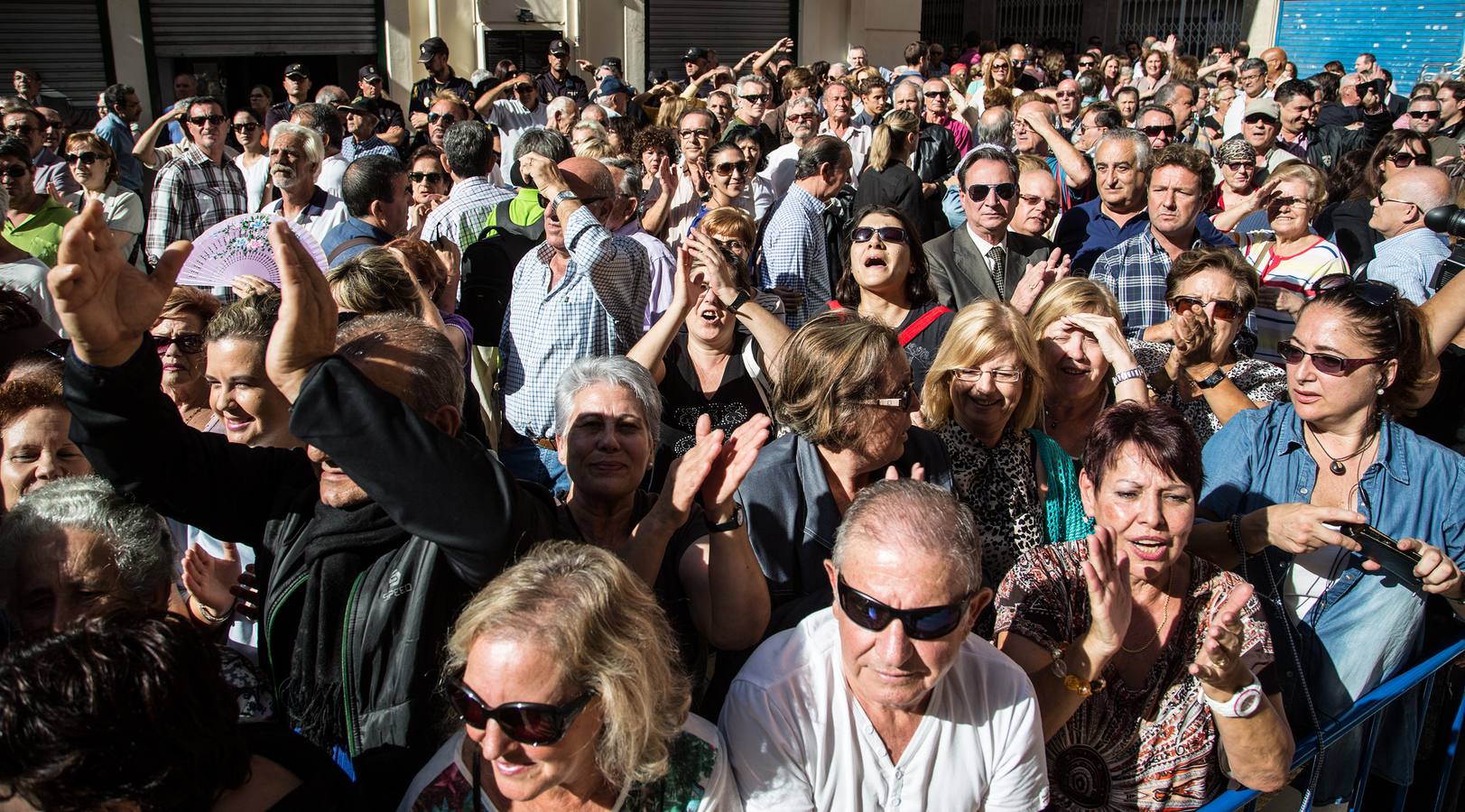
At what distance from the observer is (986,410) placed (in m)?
3.43

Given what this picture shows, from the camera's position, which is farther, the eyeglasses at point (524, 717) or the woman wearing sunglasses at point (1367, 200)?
the woman wearing sunglasses at point (1367, 200)

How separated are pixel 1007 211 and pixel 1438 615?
2572mm

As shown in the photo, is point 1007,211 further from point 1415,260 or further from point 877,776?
point 877,776

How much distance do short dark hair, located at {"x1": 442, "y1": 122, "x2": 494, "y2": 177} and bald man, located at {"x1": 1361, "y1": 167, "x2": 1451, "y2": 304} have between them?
455cm

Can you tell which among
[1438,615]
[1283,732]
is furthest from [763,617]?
[1438,615]

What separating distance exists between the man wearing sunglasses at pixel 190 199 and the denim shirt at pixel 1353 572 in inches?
214

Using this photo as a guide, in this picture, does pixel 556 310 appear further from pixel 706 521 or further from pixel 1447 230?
pixel 1447 230

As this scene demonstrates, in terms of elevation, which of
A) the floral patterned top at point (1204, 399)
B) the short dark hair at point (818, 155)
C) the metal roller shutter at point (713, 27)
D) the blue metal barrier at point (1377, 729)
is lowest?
the blue metal barrier at point (1377, 729)

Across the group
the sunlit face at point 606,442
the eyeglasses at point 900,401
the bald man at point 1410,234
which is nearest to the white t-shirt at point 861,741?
the sunlit face at point 606,442

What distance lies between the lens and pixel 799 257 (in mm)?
5555

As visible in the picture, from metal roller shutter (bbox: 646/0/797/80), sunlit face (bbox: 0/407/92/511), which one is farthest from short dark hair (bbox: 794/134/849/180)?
metal roller shutter (bbox: 646/0/797/80)

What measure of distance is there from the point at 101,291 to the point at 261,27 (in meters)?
14.4

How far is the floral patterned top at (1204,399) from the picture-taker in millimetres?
4027

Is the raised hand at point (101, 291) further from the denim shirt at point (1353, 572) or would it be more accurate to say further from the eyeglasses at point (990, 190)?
the eyeglasses at point (990, 190)
